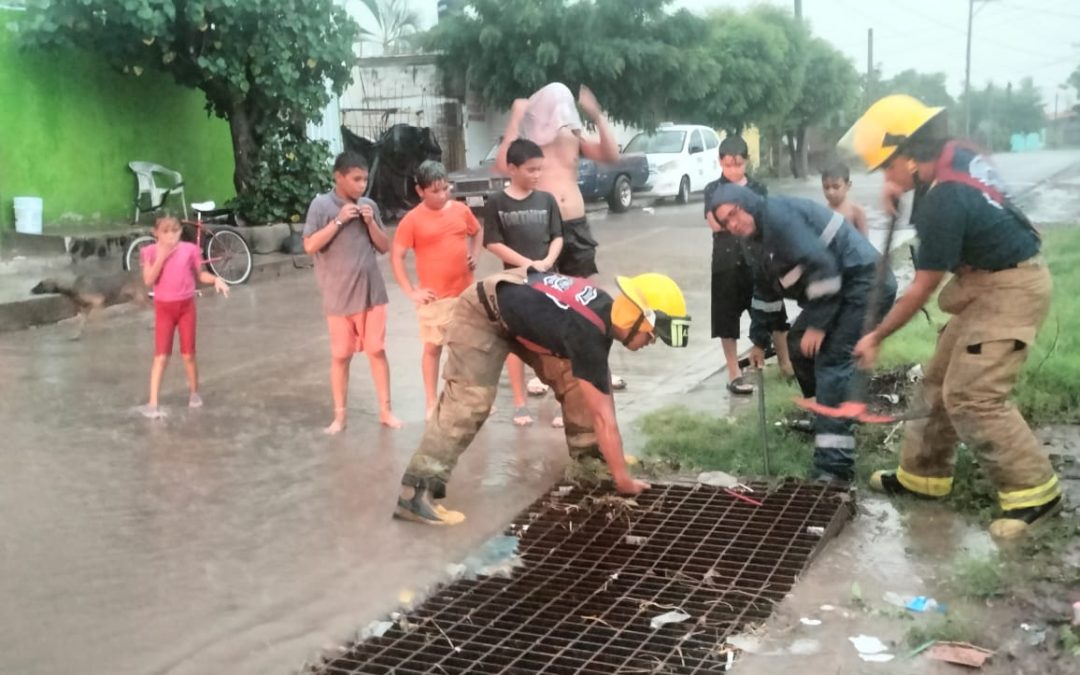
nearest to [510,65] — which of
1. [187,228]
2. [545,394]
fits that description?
[187,228]

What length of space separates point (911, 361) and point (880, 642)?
3.66 m

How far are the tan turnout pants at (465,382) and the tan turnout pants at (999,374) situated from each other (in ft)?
5.55

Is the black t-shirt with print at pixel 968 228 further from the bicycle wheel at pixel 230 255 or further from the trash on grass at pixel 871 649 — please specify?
the bicycle wheel at pixel 230 255

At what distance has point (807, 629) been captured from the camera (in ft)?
11.8

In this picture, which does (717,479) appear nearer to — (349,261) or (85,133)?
(349,261)

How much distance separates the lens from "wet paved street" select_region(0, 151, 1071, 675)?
3.74 m

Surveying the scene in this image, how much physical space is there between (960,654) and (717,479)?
6.15 ft

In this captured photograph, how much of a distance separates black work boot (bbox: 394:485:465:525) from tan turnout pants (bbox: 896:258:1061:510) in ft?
6.74

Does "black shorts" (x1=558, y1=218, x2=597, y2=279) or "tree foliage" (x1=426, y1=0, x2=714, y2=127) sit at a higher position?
"tree foliage" (x1=426, y1=0, x2=714, y2=127)

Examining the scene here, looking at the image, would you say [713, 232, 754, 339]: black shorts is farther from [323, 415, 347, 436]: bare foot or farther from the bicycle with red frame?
the bicycle with red frame

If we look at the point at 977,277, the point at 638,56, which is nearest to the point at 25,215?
the point at 638,56

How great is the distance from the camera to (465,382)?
4637mm

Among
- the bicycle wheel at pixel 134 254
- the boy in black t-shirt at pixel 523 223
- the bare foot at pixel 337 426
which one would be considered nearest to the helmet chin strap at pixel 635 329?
the boy in black t-shirt at pixel 523 223

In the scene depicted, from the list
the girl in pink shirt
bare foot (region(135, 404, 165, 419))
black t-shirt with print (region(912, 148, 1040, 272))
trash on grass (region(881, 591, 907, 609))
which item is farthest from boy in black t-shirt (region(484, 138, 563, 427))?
trash on grass (region(881, 591, 907, 609))
